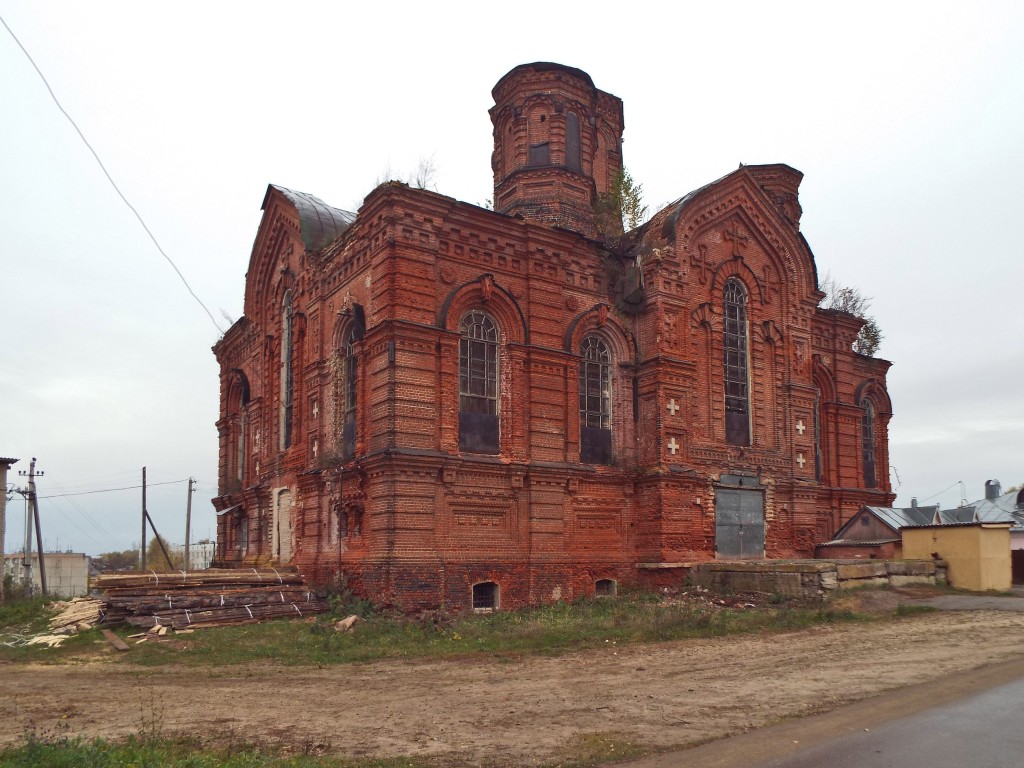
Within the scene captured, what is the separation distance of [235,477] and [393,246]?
1220 centimetres

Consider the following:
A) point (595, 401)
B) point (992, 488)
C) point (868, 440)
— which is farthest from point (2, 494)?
point (992, 488)

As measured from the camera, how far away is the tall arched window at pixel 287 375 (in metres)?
21.0

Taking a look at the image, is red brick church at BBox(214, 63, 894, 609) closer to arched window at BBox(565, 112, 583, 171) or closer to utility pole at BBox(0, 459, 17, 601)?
arched window at BBox(565, 112, 583, 171)

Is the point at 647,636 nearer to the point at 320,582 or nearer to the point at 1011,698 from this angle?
the point at 1011,698

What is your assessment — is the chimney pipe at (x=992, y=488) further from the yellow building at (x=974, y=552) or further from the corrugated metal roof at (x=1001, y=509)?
the yellow building at (x=974, y=552)

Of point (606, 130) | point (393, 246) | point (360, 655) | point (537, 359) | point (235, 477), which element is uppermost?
point (606, 130)

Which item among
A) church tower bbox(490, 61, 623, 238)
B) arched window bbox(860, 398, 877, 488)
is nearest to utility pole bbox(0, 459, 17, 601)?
church tower bbox(490, 61, 623, 238)

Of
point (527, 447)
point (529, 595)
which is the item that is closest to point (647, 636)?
point (529, 595)

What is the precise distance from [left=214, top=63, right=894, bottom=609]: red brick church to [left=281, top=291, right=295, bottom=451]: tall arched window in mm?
75

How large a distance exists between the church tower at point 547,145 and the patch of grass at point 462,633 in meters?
10.6

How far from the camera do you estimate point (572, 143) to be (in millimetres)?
22766

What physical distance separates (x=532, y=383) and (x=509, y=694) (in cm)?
890

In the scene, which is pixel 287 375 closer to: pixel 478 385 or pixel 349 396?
pixel 349 396

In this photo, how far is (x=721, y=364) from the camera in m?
20.4
